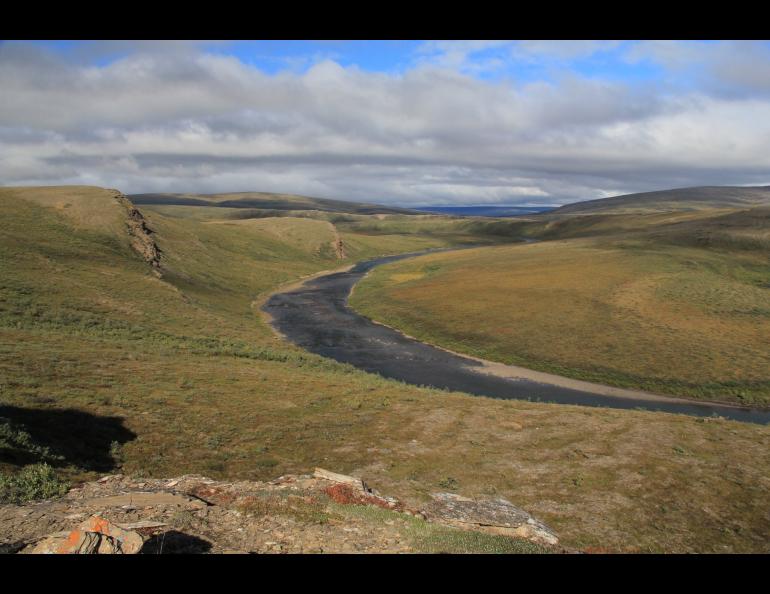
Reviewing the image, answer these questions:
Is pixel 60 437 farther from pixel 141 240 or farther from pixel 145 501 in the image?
pixel 141 240

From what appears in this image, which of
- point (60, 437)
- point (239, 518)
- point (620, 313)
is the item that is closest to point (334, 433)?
point (239, 518)

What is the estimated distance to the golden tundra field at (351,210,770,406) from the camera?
47156 millimetres

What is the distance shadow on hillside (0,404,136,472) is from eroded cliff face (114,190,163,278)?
58445mm

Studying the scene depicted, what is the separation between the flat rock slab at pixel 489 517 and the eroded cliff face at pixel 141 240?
69.6 m

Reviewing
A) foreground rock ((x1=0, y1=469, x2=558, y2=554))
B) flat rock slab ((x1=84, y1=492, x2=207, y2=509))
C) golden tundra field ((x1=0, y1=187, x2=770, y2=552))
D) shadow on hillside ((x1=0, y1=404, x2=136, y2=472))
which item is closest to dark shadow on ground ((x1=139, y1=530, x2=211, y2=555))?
foreground rock ((x1=0, y1=469, x2=558, y2=554))

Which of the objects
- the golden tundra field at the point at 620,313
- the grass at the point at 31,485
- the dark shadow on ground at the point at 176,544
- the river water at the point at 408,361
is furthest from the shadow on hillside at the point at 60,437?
the golden tundra field at the point at 620,313

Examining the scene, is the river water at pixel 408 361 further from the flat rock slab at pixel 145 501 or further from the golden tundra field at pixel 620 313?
the flat rock slab at pixel 145 501

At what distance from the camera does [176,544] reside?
10.9 m

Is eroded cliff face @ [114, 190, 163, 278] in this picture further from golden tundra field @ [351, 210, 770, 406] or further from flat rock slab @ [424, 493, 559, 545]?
flat rock slab @ [424, 493, 559, 545]
